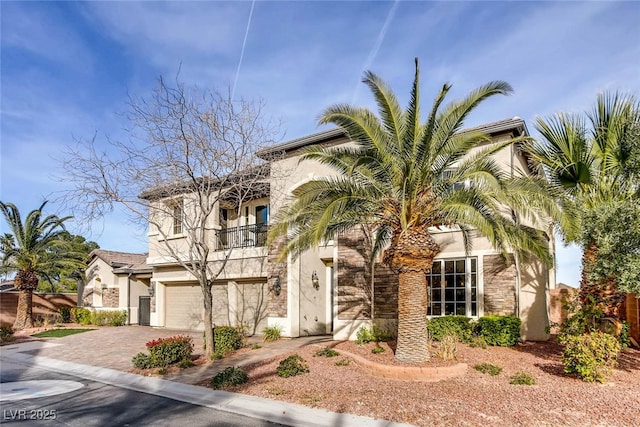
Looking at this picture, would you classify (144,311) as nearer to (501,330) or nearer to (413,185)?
(501,330)

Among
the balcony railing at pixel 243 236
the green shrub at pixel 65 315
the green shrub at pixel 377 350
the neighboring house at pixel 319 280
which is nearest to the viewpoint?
the green shrub at pixel 377 350

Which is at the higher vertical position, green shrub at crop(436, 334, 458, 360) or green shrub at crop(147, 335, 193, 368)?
green shrub at crop(436, 334, 458, 360)

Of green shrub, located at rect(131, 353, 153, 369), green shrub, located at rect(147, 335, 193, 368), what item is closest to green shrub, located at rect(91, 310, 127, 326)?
green shrub, located at rect(131, 353, 153, 369)

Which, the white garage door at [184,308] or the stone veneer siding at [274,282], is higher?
the stone veneer siding at [274,282]

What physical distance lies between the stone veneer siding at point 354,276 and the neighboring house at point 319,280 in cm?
4

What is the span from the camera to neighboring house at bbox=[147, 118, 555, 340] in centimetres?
1459

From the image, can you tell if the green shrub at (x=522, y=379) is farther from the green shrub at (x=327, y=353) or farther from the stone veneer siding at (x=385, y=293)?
the stone veneer siding at (x=385, y=293)

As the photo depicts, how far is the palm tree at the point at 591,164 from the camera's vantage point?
420 inches

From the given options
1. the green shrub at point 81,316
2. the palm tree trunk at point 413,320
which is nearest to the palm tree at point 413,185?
the palm tree trunk at point 413,320

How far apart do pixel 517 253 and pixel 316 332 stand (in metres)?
8.90

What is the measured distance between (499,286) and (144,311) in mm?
21266

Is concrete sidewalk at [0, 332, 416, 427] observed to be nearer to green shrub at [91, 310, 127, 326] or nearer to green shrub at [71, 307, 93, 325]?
green shrub at [91, 310, 127, 326]

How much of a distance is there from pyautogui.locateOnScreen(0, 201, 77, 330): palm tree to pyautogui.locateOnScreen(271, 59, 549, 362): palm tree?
20.0m

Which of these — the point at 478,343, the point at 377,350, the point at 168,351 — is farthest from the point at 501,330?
the point at 168,351
